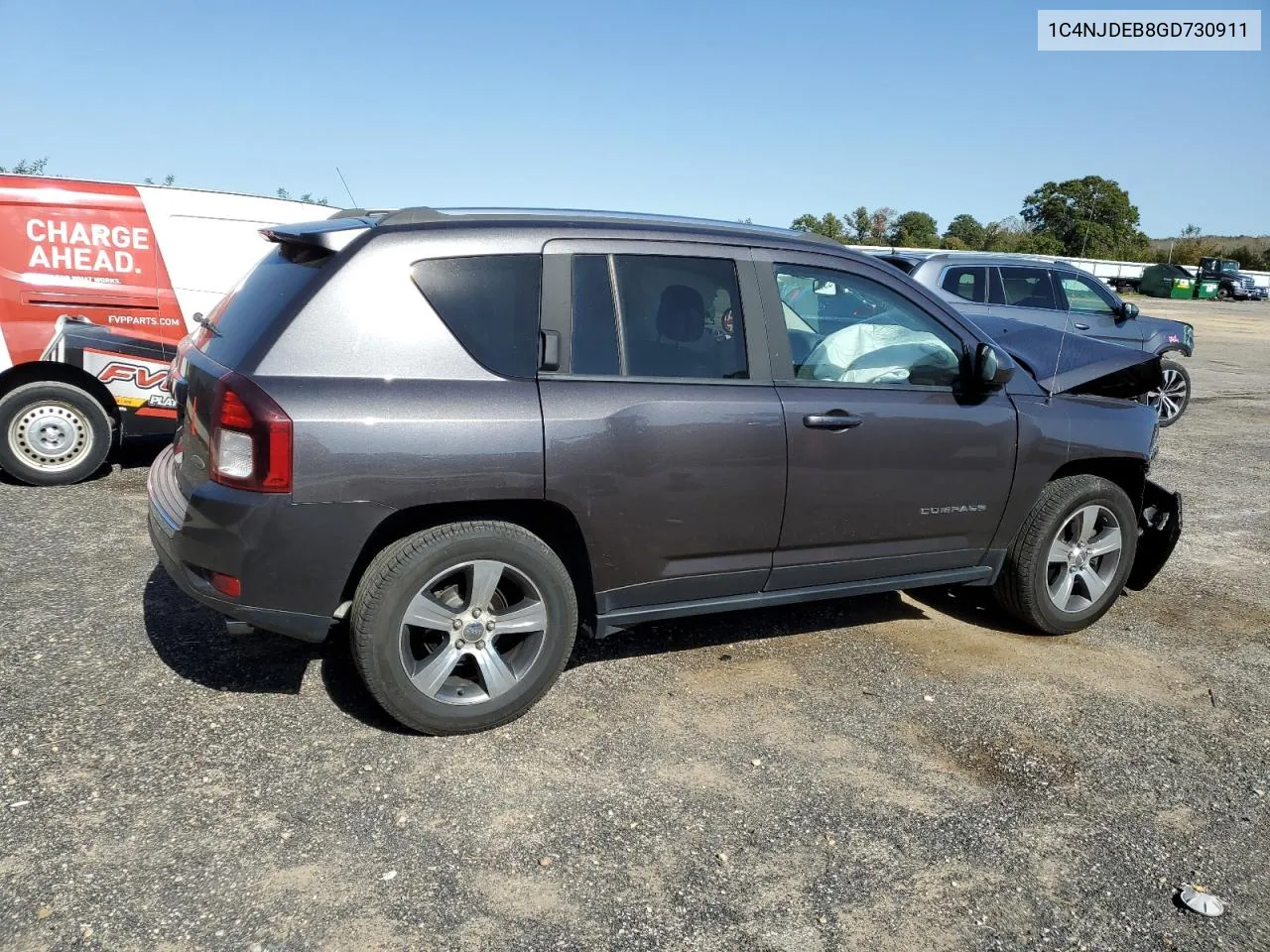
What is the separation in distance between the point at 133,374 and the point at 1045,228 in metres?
72.0

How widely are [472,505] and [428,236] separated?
0.95 m

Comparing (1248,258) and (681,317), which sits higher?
(1248,258)

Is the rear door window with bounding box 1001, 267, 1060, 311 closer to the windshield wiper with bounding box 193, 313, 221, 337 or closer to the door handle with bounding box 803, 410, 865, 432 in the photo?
the door handle with bounding box 803, 410, 865, 432

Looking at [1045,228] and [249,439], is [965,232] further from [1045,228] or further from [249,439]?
[249,439]

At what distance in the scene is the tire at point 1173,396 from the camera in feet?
38.2

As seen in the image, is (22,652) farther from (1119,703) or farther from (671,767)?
(1119,703)

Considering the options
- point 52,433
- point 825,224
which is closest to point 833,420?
point 52,433

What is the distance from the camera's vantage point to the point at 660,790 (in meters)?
3.34

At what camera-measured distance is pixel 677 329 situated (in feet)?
12.7

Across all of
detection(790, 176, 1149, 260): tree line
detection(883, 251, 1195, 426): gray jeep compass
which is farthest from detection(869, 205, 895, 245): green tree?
detection(883, 251, 1195, 426): gray jeep compass

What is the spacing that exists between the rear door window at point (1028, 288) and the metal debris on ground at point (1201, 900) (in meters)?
9.46

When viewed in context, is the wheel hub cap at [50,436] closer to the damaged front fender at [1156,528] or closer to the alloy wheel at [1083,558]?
the alloy wheel at [1083,558]

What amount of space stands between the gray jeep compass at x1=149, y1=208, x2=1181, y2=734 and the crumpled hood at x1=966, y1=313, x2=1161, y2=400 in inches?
10.3

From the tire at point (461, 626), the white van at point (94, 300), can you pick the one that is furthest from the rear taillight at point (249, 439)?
the white van at point (94, 300)
